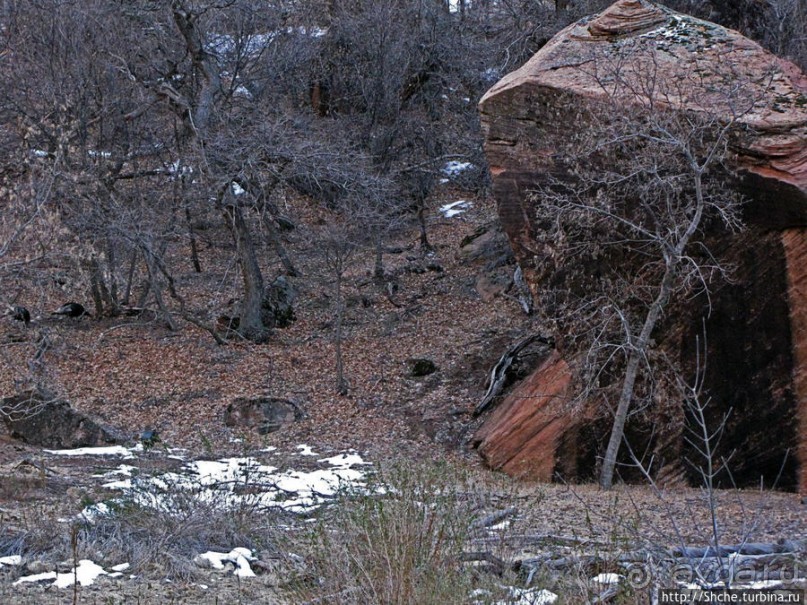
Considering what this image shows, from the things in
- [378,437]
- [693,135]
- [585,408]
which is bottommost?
[378,437]

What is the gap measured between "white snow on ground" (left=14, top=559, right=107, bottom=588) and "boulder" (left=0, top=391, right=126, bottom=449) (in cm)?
567

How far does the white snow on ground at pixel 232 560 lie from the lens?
5.63m

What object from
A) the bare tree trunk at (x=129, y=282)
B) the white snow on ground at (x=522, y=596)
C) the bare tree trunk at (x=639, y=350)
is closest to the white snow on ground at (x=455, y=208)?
the bare tree trunk at (x=129, y=282)

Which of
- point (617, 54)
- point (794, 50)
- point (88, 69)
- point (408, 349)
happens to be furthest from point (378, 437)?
point (794, 50)

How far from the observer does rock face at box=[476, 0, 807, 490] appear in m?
8.91

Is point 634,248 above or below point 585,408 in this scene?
above

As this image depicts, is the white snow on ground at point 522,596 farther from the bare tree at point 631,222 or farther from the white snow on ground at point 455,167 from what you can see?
the white snow on ground at point 455,167

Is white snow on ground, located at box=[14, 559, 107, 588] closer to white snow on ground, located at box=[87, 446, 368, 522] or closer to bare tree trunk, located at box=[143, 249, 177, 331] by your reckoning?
white snow on ground, located at box=[87, 446, 368, 522]

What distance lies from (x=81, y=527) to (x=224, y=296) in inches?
431

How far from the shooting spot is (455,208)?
862 inches

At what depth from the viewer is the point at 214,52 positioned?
15102 millimetres

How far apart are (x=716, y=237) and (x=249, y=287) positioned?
8044 mm

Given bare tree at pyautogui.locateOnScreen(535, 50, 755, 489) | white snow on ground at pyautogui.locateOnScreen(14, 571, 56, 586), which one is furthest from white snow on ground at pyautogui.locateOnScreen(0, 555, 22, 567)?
bare tree at pyautogui.locateOnScreen(535, 50, 755, 489)

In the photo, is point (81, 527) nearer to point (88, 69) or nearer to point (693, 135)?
point (693, 135)
